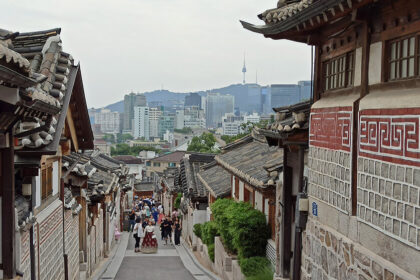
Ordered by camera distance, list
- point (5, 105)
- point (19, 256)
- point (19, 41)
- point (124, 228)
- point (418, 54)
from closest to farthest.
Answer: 1. point (418, 54)
2. point (5, 105)
3. point (19, 256)
4. point (19, 41)
5. point (124, 228)

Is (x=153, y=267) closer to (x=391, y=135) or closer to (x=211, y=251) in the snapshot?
(x=211, y=251)

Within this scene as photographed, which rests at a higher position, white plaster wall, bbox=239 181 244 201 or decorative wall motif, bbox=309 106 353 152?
decorative wall motif, bbox=309 106 353 152

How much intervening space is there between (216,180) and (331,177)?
1969cm

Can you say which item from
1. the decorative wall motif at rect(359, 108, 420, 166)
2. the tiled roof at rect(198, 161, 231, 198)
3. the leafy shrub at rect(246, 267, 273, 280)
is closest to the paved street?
the tiled roof at rect(198, 161, 231, 198)

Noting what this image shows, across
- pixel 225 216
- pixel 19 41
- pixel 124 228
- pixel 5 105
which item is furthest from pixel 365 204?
pixel 124 228

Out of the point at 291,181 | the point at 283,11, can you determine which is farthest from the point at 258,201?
the point at 283,11

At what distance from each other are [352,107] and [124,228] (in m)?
39.1

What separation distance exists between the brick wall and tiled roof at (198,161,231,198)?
11663mm

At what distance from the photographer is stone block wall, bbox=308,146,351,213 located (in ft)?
28.6

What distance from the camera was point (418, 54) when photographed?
6.98 meters

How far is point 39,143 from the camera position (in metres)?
9.16

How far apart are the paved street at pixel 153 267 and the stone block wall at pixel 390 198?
15.2 meters

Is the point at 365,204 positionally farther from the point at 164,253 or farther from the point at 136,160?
the point at 136,160

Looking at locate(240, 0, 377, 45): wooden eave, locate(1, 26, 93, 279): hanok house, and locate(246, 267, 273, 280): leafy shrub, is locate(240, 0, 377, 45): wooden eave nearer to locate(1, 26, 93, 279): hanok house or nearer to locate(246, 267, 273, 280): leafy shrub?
locate(1, 26, 93, 279): hanok house
